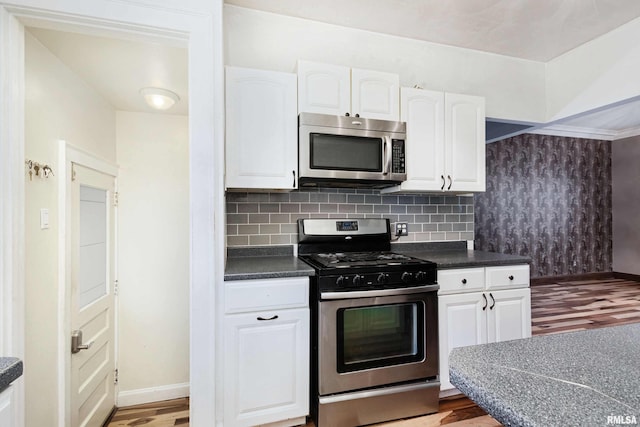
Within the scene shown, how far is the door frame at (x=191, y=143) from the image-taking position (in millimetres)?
1390

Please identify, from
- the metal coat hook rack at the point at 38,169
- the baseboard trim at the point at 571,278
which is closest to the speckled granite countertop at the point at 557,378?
the metal coat hook rack at the point at 38,169

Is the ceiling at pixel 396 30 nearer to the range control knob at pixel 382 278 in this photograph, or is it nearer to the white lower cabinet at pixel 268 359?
the white lower cabinet at pixel 268 359

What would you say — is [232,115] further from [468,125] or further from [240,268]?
Result: [468,125]

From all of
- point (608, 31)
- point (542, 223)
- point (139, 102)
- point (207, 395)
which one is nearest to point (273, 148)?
point (139, 102)

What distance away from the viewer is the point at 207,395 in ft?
5.52

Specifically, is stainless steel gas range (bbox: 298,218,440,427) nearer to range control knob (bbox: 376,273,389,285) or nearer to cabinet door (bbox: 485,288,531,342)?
range control knob (bbox: 376,273,389,285)

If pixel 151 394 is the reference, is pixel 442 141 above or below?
above

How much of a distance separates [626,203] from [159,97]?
25.5ft

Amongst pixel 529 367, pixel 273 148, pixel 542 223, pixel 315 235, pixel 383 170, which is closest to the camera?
pixel 529 367

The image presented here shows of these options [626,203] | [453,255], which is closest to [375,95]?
[453,255]

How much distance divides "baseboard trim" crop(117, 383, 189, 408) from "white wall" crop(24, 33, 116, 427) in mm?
801

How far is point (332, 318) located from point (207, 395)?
0.79 meters

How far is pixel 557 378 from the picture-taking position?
606mm

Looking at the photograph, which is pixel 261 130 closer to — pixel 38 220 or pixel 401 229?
pixel 38 220
